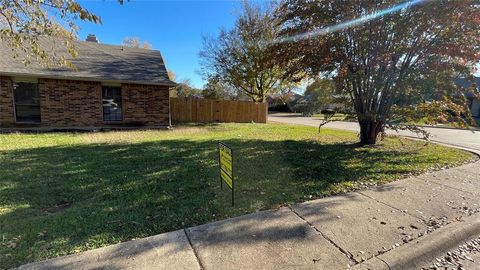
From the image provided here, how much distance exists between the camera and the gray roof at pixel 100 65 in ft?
36.1

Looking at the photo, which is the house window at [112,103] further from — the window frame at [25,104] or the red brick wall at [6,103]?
the red brick wall at [6,103]

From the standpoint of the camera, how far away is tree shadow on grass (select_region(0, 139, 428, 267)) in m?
3.11

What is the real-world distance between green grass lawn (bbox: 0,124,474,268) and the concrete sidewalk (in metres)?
0.31

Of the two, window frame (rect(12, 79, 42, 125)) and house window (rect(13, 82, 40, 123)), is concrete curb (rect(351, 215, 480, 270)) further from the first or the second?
house window (rect(13, 82, 40, 123))

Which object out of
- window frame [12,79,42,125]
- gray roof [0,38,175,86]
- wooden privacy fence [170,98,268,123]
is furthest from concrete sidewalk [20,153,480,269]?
wooden privacy fence [170,98,268,123]

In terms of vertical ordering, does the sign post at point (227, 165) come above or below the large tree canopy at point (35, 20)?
below

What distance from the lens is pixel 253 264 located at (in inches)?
102

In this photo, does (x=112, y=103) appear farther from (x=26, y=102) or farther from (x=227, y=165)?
(x=227, y=165)

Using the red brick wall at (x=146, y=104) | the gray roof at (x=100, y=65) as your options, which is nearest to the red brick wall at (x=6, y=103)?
the gray roof at (x=100, y=65)

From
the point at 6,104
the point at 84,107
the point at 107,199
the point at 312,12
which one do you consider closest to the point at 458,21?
the point at 312,12

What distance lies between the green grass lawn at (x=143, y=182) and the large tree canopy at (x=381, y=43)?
7.04 feet

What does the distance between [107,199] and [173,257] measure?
201cm

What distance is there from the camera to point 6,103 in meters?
10.9

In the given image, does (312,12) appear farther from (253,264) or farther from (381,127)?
(253,264)
